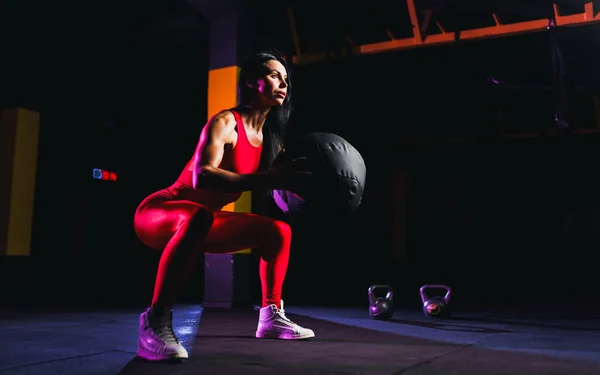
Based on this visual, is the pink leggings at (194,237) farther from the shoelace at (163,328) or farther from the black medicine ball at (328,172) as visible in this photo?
the black medicine ball at (328,172)

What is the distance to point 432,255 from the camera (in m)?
11.4

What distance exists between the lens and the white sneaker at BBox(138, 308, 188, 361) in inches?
84.0

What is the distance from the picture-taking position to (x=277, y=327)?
9.37 ft

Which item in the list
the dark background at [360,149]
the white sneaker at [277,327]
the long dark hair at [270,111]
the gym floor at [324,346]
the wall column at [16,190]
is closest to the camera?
the gym floor at [324,346]

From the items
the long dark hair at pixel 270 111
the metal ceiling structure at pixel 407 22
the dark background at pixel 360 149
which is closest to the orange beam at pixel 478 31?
the metal ceiling structure at pixel 407 22

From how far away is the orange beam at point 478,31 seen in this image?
5953mm

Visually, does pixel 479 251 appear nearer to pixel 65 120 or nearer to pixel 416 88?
pixel 416 88

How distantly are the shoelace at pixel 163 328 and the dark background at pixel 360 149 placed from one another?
14.3 ft

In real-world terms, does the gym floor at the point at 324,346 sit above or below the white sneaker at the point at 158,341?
below

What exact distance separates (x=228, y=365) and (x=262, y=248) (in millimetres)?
755

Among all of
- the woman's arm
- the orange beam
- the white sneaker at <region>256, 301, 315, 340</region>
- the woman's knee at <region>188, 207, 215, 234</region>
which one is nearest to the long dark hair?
the woman's arm

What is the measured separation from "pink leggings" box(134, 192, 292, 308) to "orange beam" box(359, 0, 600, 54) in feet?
13.1

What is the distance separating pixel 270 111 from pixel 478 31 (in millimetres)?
4496

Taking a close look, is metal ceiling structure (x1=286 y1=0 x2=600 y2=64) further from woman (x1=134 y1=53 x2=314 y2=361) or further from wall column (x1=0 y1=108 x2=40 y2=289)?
wall column (x1=0 y1=108 x2=40 y2=289)
